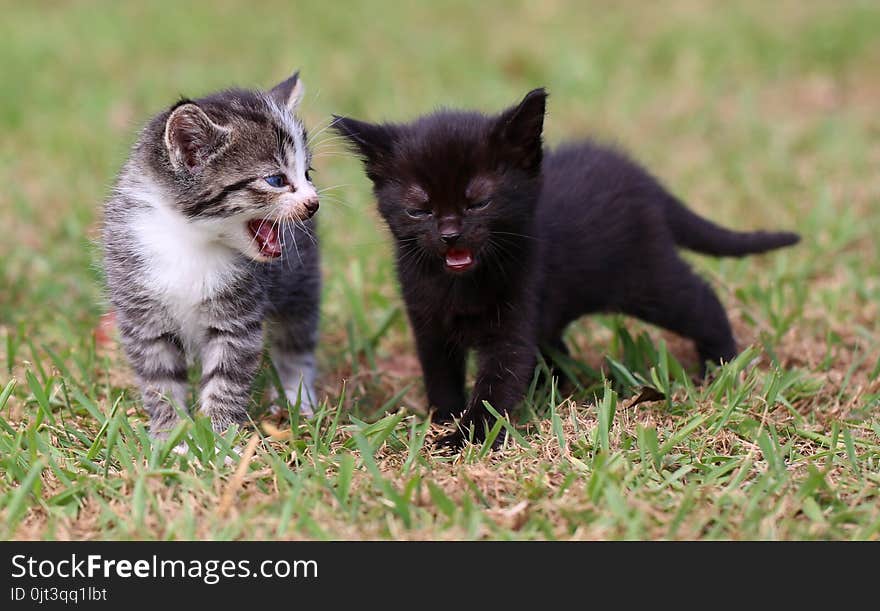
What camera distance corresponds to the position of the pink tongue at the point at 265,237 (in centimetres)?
353

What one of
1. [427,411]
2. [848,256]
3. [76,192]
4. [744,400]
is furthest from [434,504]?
[76,192]

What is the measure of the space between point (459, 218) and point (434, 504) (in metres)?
1.01

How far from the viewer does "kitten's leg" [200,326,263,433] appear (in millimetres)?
3590

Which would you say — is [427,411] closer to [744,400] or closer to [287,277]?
[287,277]

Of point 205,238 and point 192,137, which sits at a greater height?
point 192,137

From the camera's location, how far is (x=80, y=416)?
378cm

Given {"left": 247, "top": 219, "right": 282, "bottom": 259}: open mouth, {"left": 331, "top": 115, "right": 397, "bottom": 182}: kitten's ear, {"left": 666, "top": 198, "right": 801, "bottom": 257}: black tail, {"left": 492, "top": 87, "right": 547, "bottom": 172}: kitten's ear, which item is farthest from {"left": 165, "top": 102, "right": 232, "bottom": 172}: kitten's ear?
{"left": 666, "top": 198, "right": 801, "bottom": 257}: black tail

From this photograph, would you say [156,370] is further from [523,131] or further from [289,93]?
[523,131]

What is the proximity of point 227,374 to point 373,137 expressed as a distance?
1.02 m

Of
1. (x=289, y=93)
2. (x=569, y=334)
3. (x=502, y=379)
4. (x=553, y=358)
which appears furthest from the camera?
(x=569, y=334)

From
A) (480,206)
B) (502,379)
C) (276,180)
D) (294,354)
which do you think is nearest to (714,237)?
(502,379)

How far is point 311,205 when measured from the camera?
3.45 meters

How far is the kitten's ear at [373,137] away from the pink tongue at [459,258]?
41 cm

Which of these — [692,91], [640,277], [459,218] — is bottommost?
[640,277]
